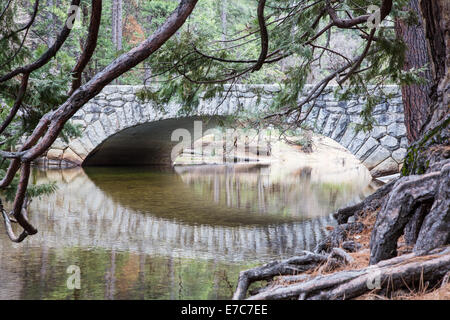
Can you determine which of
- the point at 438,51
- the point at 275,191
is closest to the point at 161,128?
the point at 275,191

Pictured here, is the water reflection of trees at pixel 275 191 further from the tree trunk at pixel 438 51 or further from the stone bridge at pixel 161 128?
the tree trunk at pixel 438 51

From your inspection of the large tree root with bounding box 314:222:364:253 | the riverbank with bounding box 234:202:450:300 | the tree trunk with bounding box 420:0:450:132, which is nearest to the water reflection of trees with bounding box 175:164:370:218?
the large tree root with bounding box 314:222:364:253

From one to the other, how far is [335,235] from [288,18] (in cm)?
165

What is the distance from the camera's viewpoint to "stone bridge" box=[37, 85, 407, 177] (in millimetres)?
10953

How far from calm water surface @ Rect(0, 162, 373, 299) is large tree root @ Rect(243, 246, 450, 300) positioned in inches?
43.7

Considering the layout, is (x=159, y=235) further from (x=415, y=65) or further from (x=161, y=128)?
(x=161, y=128)

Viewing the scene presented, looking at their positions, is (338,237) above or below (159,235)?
above

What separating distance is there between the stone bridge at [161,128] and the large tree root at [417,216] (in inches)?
255

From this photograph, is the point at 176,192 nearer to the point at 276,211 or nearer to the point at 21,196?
the point at 276,211

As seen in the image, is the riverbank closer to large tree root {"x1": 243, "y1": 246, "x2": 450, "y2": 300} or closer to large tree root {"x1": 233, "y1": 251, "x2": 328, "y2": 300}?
large tree root {"x1": 243, "y1": 246, "x2": 450, "y2": 300}

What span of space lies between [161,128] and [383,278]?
37.5 ft

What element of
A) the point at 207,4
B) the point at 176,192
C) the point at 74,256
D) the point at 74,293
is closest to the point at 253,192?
the point at 176,192

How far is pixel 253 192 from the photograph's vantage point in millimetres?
9414

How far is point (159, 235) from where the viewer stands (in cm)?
544
